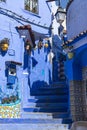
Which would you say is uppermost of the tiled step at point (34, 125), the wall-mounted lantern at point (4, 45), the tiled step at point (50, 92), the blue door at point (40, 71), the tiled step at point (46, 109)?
the wall-mounted lantern at point (4, 45)

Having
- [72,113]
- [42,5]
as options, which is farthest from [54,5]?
[72,113]

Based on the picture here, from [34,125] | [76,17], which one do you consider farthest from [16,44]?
[34,125]

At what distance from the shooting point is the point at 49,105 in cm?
1345

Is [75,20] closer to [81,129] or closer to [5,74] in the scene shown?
[5,74]

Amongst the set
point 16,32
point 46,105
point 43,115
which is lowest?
point 43,115

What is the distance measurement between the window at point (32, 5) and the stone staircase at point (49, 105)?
4018 millimetres

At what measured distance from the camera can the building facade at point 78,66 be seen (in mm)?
11703

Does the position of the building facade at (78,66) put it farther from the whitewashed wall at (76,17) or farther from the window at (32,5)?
the window at (32,5)

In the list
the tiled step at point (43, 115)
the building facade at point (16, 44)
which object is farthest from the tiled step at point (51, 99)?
the tiled step at point (43, 115)

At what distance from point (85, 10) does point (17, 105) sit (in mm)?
4817

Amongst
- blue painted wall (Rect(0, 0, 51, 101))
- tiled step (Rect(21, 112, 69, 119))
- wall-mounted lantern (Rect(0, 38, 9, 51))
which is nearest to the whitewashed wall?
blue painted wall (Rect(0, 0, 51, 101))

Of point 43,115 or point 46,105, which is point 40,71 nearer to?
point 46,105

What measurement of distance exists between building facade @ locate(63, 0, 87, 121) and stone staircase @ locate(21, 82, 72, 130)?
66cm

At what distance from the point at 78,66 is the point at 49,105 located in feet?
8.13
